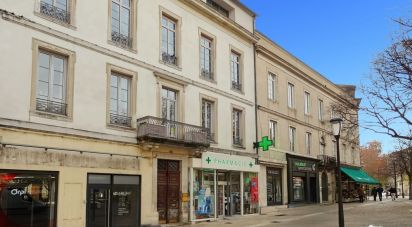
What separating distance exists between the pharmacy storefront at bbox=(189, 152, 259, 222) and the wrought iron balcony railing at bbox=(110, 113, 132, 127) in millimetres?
4460

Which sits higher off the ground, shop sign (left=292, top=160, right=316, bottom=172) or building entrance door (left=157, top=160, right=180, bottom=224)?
shop sign (left=292, top=160, right=316, bottom=172)

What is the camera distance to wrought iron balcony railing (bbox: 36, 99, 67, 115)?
615 inches

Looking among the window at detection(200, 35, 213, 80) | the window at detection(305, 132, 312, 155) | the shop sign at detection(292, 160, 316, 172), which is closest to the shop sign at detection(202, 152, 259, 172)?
the window at detection(200, 35, 213, 80)

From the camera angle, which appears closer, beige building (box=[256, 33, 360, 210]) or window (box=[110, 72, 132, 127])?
window (box=[110, 72, 132, 127])

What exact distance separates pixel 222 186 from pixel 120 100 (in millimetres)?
8467

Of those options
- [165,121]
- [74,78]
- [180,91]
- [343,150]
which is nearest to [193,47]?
[180,91]

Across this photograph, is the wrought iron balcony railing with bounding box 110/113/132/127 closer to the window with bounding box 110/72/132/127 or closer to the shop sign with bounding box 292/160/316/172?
the window with bounding box 110/72/132/127

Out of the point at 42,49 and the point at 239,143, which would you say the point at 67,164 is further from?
the point at 239,143

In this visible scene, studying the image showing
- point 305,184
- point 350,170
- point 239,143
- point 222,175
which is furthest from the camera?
point 350,170

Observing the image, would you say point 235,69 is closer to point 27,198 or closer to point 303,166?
point 303,166

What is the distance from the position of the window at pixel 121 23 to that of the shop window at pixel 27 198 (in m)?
6.18

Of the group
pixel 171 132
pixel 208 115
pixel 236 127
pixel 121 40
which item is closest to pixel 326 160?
pixel 236 127

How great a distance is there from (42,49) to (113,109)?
3.80 m

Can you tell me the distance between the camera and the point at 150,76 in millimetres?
20406
